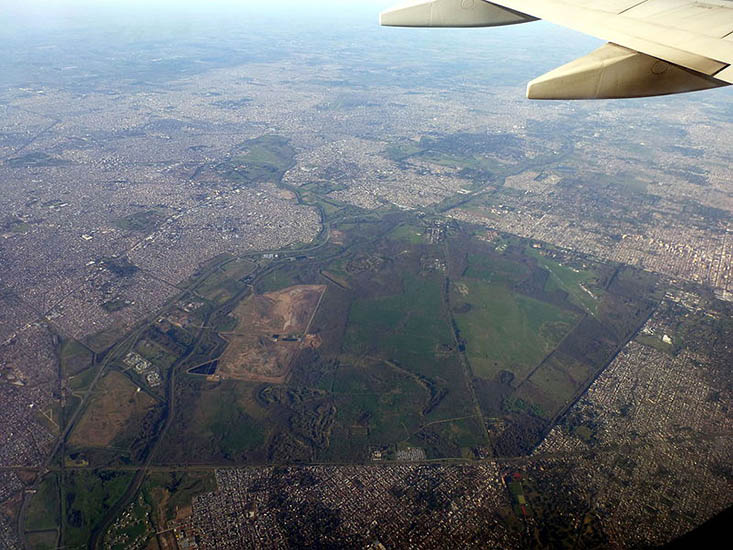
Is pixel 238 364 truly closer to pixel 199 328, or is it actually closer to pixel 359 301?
pixel 199 328

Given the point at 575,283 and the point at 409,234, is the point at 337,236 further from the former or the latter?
the point at 575,283

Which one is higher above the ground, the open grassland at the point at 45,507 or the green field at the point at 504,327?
the open grassland at the point at 45,507

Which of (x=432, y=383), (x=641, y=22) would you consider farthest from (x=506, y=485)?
(x=641, y=22)

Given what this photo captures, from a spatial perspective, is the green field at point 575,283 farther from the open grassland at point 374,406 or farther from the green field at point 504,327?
the open grassland at point 374,406

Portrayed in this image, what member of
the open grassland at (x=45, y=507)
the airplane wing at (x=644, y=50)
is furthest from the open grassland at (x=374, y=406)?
the airplane wing at (x=644, y=50)

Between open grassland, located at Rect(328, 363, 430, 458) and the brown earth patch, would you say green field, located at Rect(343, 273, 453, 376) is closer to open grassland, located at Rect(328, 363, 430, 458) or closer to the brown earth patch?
open grassland, located at Rect(328, 363, 430, 458)

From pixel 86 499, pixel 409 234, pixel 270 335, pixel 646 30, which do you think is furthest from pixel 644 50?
pixel 409 234
